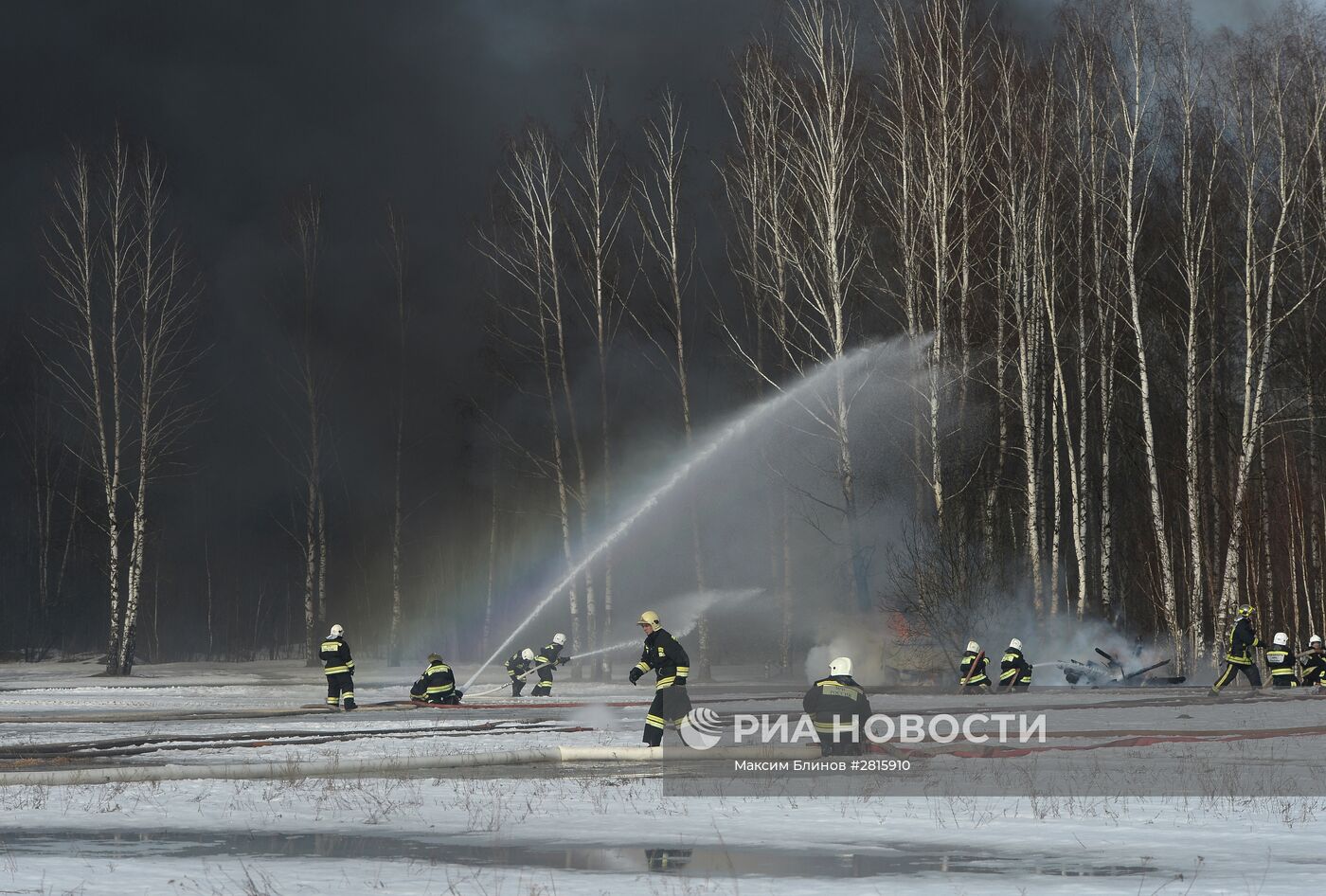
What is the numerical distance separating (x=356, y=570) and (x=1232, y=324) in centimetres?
5278

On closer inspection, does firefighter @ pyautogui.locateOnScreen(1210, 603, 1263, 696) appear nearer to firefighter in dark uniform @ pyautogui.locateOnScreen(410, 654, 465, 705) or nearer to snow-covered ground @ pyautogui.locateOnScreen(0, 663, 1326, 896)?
snow-covered ground @ pyautogui.locateOnScreen(0, 663, 1326, 896)

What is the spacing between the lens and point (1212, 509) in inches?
1750

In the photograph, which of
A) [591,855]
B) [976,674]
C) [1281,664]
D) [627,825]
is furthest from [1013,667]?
[591,855]

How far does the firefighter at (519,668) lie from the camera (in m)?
30.6

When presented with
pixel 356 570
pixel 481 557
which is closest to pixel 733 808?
pixel 481 557

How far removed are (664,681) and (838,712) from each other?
2792 mm

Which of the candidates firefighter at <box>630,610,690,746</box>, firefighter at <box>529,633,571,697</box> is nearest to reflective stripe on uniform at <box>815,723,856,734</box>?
firefighter at <box>630,610,690,746</box>

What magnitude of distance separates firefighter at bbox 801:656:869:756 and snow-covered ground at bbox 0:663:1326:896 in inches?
40.6

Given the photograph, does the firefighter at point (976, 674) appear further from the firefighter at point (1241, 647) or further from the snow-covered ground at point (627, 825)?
the snow-covered ground at point (627, 825)

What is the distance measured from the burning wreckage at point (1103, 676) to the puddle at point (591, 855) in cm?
2454

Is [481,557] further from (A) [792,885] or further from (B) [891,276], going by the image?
(A) [792,885]

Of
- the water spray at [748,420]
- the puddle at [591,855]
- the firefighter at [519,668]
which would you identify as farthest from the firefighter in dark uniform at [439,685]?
the puddle at [591,855]

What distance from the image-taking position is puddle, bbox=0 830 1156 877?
876 centimetres

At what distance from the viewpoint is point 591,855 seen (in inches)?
375
